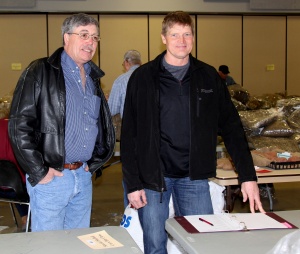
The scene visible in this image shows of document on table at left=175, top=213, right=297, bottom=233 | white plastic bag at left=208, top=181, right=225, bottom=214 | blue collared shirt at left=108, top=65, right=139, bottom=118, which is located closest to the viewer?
document on table at left=175, top=213, right=297, bottom=233

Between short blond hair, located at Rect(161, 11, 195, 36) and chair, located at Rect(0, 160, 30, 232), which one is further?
chair, located at Rect(0, 160, 30, 232)

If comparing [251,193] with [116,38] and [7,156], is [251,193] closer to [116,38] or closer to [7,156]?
[7,156]

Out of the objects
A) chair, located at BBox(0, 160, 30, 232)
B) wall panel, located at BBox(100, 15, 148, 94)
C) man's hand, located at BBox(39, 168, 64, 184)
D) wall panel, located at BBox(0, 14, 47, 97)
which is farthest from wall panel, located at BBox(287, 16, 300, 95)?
man's hand, located at BBox(39, 168, 64, 184)

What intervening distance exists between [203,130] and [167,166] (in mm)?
254

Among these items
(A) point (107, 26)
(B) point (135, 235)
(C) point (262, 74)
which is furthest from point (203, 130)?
(C) point (262, 74)

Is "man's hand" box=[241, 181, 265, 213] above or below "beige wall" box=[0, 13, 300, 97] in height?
below

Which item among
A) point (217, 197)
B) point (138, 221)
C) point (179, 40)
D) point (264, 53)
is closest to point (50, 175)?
point (179, 40)

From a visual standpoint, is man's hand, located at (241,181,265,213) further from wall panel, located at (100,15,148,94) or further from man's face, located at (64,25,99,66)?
wall panel, located at (100,15,148,94)

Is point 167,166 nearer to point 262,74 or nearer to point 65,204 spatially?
point 65,204

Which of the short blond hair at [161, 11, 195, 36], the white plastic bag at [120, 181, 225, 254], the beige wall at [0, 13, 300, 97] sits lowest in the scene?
the white plastic bag at [120, 181, 225, 254]

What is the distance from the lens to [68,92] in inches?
95.0

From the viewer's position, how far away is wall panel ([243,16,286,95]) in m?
10.6

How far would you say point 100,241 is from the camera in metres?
1.75

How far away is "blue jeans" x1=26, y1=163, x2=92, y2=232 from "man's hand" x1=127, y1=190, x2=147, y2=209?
0.25 metres
